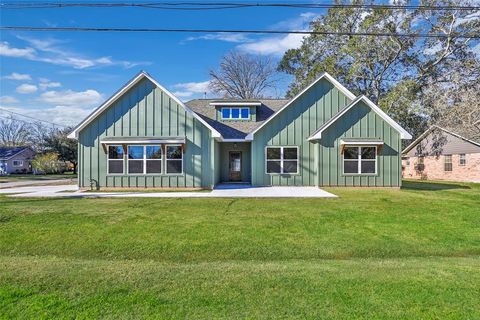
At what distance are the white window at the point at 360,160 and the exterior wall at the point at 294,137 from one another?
5.45 ft

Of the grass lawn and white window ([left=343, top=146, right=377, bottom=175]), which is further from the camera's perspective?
white window ([left=343, top=146, right=377, bottom=175])

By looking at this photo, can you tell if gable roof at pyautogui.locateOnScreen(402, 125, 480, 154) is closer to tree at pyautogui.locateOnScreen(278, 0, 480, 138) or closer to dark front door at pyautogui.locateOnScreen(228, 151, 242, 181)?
tree at pyautogui.locateOnScreen(278, 0, 480, 138)

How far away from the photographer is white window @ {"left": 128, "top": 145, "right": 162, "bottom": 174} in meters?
15.6

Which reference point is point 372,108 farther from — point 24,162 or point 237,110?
point 24,162

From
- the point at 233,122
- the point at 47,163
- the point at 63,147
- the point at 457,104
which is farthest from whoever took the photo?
the point at 63,147

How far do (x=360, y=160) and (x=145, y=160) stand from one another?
34.3ft

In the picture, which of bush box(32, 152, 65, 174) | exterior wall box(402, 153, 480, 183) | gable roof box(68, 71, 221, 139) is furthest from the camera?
bush box(32, 152, 65, 174)

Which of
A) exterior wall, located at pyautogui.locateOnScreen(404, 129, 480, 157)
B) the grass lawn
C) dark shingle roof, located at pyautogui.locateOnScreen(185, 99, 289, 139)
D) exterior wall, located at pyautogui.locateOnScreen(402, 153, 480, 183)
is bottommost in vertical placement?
the grass lawn

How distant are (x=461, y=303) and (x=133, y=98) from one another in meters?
14.7

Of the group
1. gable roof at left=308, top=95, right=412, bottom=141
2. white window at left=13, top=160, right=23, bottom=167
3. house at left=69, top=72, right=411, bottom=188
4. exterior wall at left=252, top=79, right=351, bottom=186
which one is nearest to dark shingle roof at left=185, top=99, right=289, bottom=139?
exterior wall at left=252, top=79, right=351, bottom=186

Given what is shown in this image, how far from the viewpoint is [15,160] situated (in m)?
50.5

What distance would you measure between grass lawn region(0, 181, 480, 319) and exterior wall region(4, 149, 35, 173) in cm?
4638

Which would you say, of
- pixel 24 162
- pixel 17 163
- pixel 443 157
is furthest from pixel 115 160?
pixel 24 162

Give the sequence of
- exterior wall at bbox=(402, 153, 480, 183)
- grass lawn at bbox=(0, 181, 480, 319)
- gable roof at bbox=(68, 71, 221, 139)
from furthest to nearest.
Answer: exterior wall at bbox=(402, 153, 480, 183) < gable roof at bbox=(68, 71, 221, 139) < grass lawn at bbox=(0, 181, 480, 319)
